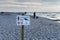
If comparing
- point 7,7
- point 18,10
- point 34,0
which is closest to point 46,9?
point 34,0

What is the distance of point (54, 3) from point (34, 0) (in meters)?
0.19

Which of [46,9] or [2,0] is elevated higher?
[2,0]

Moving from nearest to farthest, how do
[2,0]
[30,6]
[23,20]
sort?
[2,0] < [30,6] < [23,20]

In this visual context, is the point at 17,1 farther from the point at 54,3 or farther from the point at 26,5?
the point at 54,3

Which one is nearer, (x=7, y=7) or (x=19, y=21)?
(x=7, y=7)

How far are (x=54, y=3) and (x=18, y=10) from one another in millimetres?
345

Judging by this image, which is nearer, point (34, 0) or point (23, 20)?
point (34, 0)

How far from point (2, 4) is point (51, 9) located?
0.47 m

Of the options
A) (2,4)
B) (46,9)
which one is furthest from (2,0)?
(46,9)

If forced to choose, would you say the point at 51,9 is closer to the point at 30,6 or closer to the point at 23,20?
the point at 30,6

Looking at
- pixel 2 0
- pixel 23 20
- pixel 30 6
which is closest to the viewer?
pixel 2 0

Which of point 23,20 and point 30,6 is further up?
point 30,6

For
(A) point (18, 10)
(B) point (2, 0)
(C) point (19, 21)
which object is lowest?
(C) point (19, 21)

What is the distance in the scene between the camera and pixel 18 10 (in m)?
1.60
